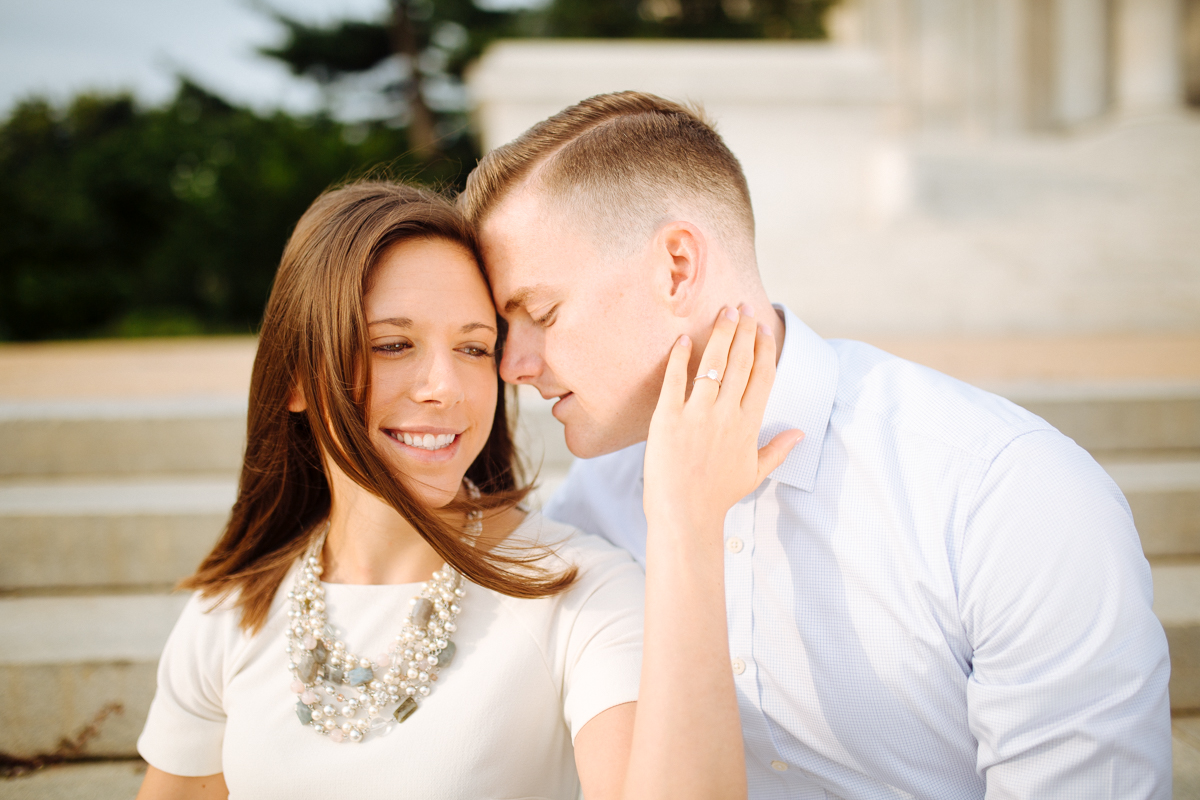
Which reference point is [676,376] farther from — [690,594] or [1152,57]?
[1152,57]

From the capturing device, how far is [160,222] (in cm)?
1491

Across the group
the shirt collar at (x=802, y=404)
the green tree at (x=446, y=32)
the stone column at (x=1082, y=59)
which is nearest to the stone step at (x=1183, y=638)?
the shirt collar at (x=802, y=404)

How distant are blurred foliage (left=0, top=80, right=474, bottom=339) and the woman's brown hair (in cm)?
1253

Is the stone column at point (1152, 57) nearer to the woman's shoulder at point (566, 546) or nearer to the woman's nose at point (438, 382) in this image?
the woman's shoulder at point (566, 546)

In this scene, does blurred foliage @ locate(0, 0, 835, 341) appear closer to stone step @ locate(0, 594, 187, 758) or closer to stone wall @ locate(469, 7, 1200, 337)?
stone wall @ locate(469, 7, 1200, 337)

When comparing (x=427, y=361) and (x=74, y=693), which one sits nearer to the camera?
(x=427, y=361)

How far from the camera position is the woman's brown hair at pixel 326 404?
1.58 meters

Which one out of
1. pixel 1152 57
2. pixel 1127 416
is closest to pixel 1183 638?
pixel 1127 416

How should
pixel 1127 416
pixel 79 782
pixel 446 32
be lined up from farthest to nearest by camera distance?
pixel 446 32 → pixel 1127 416 → pixel 79 782

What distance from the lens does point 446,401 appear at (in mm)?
1617

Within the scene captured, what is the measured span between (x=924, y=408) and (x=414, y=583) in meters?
1.17

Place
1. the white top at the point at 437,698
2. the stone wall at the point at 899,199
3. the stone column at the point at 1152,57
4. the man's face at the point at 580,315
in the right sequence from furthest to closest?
1. the stone column at the point at 1152,57
2. the stone wall at the point at 899,199
3. the man's face at the point at 580,315
4. the white top at the point at 437,698

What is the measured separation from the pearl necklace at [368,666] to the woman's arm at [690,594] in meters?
0.37

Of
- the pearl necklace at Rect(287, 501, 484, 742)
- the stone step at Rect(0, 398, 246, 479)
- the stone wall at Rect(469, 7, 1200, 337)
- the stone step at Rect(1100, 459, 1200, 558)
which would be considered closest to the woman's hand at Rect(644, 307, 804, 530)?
the pearl necklace at Rect(287, 501, 484, 742)
